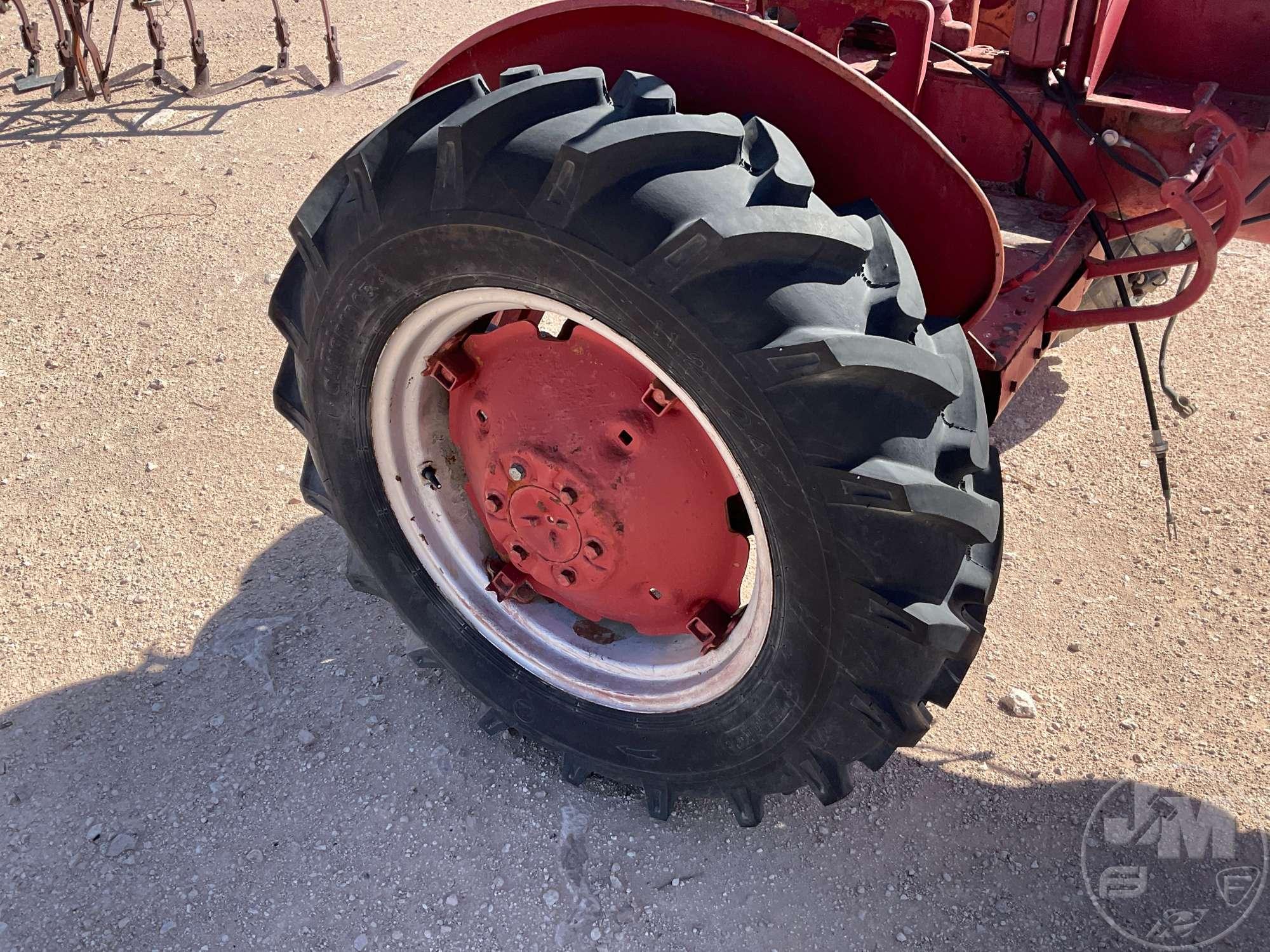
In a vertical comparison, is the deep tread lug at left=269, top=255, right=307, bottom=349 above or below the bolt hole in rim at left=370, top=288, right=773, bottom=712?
above

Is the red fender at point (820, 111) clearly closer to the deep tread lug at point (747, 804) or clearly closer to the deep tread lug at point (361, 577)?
the deep tread lug at point (747, 804)

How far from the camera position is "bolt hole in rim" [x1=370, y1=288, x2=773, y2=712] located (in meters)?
1.91

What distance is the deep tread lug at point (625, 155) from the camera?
1.55 metres

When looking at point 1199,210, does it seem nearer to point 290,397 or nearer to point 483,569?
point 483,569

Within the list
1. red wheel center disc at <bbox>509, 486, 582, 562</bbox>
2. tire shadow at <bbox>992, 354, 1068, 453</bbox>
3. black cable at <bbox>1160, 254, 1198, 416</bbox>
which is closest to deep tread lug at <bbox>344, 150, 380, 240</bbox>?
red wheel center disc at <bbox>509, 486, 582, 562</bbox>

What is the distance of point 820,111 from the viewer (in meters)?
1.81

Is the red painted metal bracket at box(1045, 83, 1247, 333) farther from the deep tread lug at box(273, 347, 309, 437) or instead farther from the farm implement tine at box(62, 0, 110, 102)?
the farm implement tine at box(62, 0, 110, 102)

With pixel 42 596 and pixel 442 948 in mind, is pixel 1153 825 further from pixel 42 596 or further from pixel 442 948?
pixel 42 596

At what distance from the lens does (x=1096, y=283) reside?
2865mm

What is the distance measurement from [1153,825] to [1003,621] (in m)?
0.64

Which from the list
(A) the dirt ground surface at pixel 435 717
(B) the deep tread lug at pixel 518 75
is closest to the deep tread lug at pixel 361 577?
(A) the dirt ground surface at pixel 435 717

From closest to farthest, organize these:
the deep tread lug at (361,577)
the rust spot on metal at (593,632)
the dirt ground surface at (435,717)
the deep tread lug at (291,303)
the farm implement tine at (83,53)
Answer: the deep tread lug at (291,303)
the dirt ground surface at (435,717)
the rust spot on metal at (593,632)
the deep tread lug at (361,577)
the farm implement tine at (83,53)

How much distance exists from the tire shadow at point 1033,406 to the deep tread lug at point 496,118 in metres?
2.08

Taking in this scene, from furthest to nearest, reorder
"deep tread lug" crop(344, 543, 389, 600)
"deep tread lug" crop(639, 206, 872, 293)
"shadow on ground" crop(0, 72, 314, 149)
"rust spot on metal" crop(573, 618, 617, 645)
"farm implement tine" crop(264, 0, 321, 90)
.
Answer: "farm implement tine" crop(264, 0, 321, 90) < "shadow on ground" crop(0, 72, 314, 149) < "deep tread lug" crop(344, 543, 389, 600) < "rust spot on metal" crop(573, 618, 617, 645) < "deep tread lug" crop(639, 206, 872, 293)
